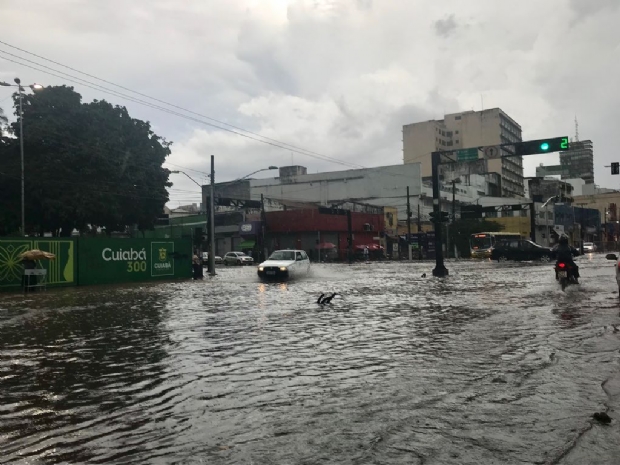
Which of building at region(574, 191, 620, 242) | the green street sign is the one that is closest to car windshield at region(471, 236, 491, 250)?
the green street sign

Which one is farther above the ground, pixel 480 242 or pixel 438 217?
pixel 438 217

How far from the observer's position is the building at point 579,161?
187575 mm

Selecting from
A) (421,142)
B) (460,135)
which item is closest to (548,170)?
(460,135)

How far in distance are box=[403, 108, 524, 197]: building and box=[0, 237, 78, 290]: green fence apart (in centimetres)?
9677

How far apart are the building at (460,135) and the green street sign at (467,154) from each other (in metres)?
90.0

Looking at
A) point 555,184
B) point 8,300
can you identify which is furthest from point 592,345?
point 555,184

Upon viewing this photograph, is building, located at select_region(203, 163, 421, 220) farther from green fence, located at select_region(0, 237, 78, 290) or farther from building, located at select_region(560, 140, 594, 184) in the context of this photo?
building, located at select_region(560, 140, 594, 184)

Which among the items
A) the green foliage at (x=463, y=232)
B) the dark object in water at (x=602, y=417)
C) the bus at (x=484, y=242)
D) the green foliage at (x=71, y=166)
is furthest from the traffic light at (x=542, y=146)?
the green foliage at (x=463, y=232)

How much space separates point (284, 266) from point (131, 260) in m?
9.89

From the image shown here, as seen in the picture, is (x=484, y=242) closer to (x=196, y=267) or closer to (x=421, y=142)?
(x=196, y=267)

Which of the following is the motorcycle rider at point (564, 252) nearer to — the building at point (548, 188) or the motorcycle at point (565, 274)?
the motorcycle at point (565, 274)

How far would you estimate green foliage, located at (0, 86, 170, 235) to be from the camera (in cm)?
4171

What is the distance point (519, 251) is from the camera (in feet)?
161

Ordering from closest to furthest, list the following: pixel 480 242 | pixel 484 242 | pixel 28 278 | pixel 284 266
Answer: pixel 28 278, pixel 284 266, pixel 484 242, pixel 480 242
